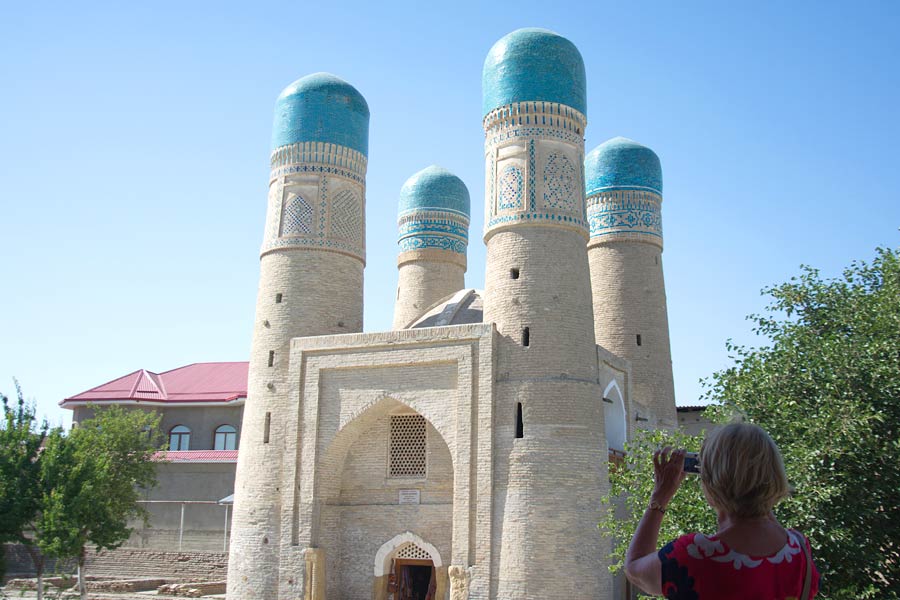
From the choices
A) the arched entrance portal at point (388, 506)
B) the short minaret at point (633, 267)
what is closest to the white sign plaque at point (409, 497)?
the arched entrance portal at point (388, 506)

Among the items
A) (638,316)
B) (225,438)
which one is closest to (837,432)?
(638,316)

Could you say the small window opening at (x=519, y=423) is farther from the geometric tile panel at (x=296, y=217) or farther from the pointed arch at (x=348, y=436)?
the geometric tile panel at (x=296, y=217)

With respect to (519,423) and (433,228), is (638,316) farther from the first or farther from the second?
(519,423)

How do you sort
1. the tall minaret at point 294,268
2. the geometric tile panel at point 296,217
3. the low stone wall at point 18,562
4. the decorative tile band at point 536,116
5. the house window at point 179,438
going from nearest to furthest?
the decorative tile band at point 536,116
the tall minaret at point 294,268
the geometric tile panel at point 296,217
the low stone wall at point 18,562
the house window at point 179,438

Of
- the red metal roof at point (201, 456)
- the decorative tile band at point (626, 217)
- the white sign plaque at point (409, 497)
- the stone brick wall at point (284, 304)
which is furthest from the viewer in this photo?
the red metal roof at point (201, 456)

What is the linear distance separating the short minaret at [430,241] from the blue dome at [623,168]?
12.9 feet

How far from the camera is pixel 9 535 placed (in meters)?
15.7

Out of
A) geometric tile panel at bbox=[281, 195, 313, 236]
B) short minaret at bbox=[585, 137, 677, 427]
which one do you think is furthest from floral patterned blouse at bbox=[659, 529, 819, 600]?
short minaret at bbox=[585, 137, 677, 427]

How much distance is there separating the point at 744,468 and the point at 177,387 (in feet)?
90.9

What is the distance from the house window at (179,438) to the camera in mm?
27094

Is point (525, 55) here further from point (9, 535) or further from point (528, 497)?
point (9, 535)

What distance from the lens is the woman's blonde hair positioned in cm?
223

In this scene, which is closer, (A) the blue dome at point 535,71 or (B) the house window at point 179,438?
(A) the blue dome at point 535,71

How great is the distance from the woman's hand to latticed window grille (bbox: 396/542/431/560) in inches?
567
